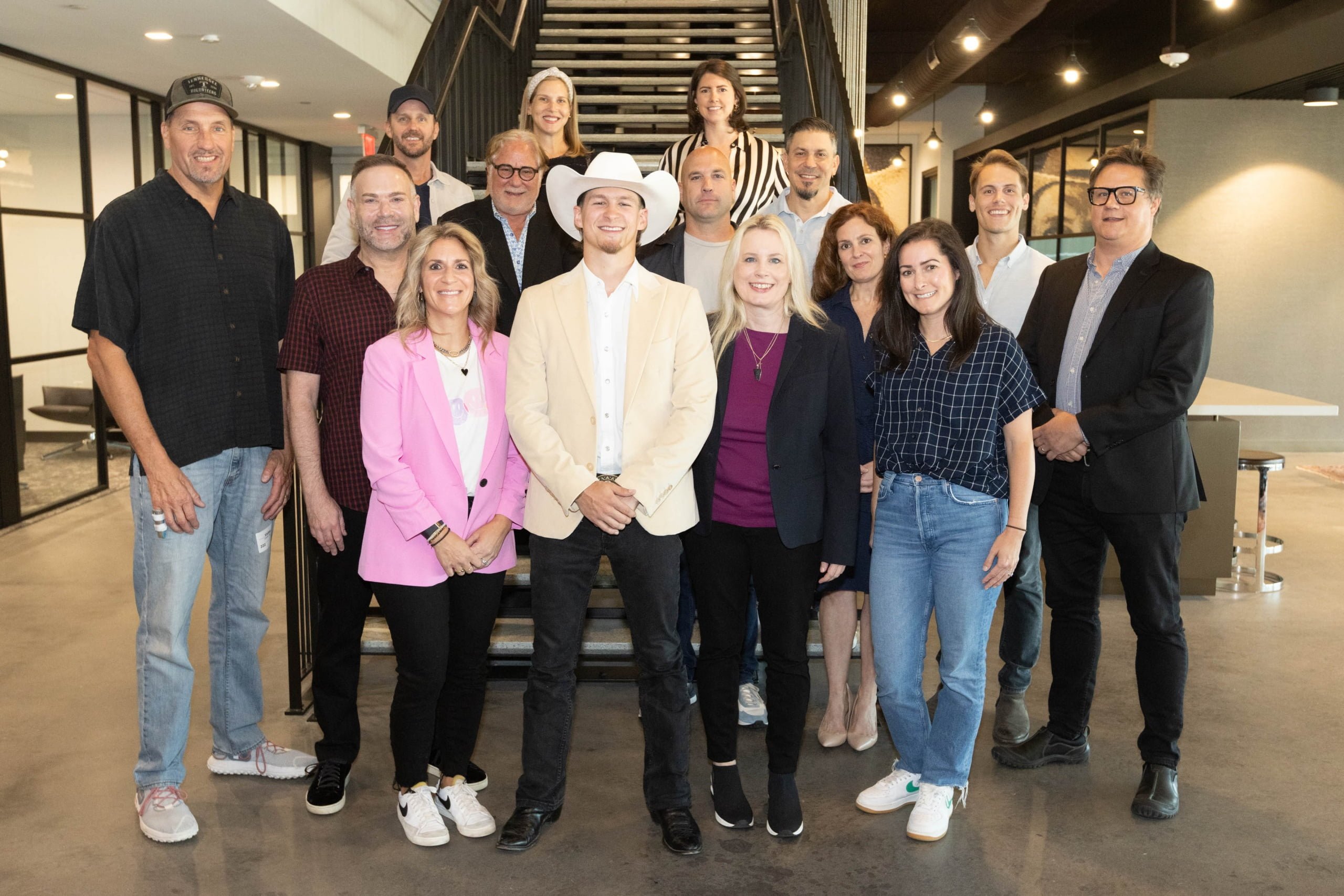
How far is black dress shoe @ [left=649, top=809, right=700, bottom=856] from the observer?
292 centimetres

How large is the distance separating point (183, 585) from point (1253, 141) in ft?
32.8

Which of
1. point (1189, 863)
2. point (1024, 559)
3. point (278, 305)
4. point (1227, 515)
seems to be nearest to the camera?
point (1189, 863)

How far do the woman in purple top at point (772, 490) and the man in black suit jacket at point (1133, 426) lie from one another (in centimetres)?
76

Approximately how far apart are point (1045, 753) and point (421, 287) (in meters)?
2.42

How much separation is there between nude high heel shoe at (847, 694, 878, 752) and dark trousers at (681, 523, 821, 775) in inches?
27.1

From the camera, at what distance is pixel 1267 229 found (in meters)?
9.92

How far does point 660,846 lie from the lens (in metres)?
2.99

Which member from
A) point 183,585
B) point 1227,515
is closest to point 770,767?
point 183,585

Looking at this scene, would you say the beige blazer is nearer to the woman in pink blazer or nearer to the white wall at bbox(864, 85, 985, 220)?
the woman in pink blazer

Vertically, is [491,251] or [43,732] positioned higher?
[491,251]

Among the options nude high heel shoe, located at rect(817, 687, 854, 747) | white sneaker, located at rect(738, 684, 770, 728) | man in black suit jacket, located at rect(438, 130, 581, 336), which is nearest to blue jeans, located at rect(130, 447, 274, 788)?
man in black suit jacket, located at rect(438, 130, 581, 336)

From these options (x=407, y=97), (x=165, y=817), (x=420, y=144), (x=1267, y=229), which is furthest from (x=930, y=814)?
(x=1267, y=229)

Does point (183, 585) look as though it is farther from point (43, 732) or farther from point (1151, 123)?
point (1151, 123)

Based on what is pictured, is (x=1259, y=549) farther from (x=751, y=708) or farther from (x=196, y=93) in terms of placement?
(x=196, y=93)
